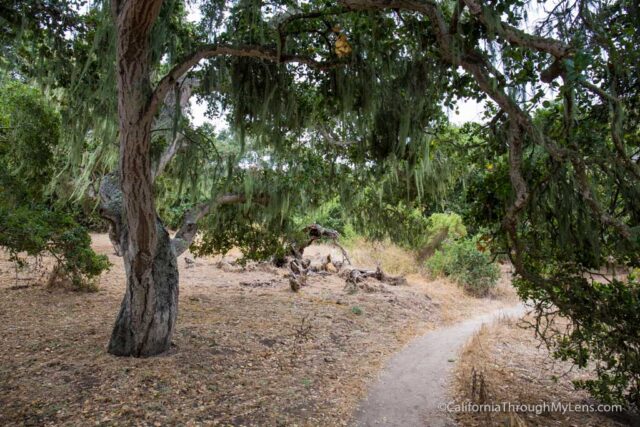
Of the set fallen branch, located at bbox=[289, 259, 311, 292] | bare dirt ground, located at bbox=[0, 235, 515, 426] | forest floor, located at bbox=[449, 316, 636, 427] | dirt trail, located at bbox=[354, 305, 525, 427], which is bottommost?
dirt trail, located at bbox=[354, 305, 525, 427]

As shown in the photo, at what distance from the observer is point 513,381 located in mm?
4855

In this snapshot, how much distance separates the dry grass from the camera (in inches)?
147

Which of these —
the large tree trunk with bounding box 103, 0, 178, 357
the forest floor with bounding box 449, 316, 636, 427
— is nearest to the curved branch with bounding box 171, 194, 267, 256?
the large tree trunk with bounding box 103, 0, 178, 357

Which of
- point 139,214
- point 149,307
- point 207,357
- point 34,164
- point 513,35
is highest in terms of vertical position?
point 513,35

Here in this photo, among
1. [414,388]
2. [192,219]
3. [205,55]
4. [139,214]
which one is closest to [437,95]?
[205,55]

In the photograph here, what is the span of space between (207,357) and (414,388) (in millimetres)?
2357

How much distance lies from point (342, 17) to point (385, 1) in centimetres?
65

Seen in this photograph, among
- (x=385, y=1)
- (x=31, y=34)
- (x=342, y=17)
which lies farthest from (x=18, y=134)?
(x=385, y=1)

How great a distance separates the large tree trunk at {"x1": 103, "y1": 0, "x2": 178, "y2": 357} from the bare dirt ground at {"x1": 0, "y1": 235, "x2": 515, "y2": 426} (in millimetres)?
285

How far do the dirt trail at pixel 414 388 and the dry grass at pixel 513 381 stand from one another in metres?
0.19

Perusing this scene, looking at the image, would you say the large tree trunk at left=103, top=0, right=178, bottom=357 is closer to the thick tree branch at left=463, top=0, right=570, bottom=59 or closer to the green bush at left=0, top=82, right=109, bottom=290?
the green bush at left=0, top=82, right=109, bottom=290

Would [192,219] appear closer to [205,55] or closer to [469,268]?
[205,55]

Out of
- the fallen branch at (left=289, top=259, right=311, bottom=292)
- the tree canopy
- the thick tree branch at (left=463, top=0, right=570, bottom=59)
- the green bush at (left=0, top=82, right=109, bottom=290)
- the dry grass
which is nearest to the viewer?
the thick tree branch at (left=463, top=0, right=570, bottom=59)

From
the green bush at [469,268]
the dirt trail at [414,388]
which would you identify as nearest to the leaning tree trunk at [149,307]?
the dirt trail at [414,388]
